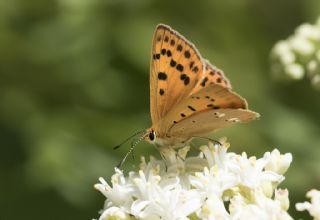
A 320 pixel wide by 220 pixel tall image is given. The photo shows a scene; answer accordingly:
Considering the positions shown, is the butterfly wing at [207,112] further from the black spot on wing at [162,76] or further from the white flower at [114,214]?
the white flower at [114,214]

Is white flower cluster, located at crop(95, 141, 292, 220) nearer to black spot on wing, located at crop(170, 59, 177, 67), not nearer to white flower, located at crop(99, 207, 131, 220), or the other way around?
white flower, located at crop(99, 207, 131, 220)

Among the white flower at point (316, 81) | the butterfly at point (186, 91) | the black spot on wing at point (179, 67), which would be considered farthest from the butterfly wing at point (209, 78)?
the white flower at point (316, 81)

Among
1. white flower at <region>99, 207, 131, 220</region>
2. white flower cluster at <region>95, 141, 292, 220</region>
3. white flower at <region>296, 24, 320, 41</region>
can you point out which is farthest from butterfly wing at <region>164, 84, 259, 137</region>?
white flower at <region>296, 24, 320, 41</region>

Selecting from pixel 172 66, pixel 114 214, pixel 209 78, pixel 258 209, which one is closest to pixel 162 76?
pixel 172 66

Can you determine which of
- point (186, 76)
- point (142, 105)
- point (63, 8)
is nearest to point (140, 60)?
point (142, 105)

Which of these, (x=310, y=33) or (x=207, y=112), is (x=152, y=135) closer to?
(x=207, y=112)

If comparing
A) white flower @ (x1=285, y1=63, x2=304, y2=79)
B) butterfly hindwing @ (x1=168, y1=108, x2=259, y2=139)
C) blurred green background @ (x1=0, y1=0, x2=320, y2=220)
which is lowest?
butterfly hindwing @ (x1=168, y1=108, x2=259, y2=139)

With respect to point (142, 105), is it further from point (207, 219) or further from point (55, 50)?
point (207, 219)
